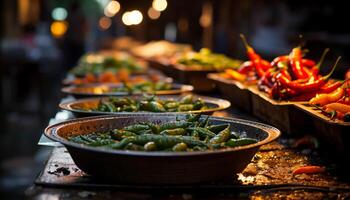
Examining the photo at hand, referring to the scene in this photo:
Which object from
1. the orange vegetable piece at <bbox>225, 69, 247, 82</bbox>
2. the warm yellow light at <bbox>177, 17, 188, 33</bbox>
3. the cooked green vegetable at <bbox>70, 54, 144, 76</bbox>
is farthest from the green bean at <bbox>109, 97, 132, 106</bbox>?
the warm yellow light at <bbox>177, 17, 188, 33</bbox>

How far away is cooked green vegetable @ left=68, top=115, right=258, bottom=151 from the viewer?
3.06m

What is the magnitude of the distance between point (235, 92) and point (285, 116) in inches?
67.3

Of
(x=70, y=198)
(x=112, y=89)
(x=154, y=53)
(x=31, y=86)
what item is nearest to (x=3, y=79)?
(x=31, y=86)

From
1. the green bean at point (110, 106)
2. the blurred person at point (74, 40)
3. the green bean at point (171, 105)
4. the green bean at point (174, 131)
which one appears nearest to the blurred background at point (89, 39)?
the blurred person at point (74, 40)

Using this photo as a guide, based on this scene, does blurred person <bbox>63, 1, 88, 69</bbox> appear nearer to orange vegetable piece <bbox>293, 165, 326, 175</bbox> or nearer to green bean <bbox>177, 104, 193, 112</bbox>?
green bean <bbox>177, 104, 193, 112</bbox>

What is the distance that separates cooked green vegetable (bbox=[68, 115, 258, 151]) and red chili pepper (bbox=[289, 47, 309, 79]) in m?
1.38

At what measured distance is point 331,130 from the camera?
349cm

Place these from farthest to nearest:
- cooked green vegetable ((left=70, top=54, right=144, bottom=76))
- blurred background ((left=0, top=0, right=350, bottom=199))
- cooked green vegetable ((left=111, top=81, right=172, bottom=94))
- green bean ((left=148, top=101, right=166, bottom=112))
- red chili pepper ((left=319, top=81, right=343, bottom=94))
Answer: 1. blurred background ((left=0, top=0, right=350, bottom=199))
2. cooked green vegetable ((left=70, top=54, right=144, bottom=76))
3. cooked green vegetable ((left=111, top=81, right=172, bottom=94))
4. green bean ((left=148, top=101, right=166, bottom=112))
5. red chili pepper ((left=319, top=81, right=343, bottom=94))

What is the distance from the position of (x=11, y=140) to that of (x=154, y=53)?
12.8 feet

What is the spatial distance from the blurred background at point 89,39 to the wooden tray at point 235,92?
391cm

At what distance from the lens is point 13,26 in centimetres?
2500

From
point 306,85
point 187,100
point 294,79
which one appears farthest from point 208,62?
point 306,85

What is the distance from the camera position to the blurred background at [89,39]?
39.9 feet

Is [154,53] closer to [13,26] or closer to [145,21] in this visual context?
[13,26]
